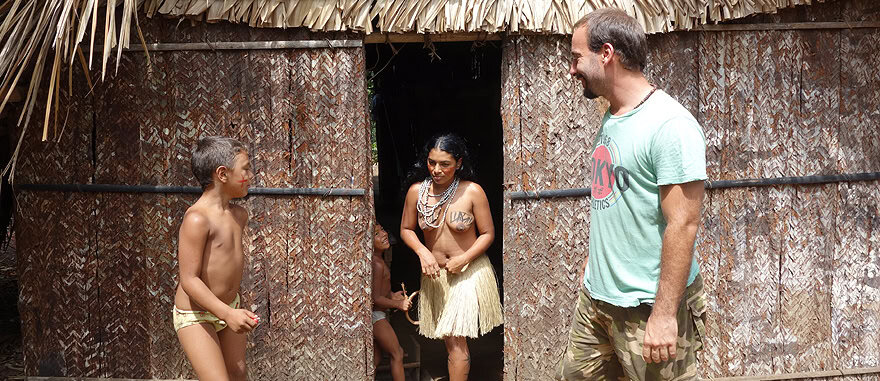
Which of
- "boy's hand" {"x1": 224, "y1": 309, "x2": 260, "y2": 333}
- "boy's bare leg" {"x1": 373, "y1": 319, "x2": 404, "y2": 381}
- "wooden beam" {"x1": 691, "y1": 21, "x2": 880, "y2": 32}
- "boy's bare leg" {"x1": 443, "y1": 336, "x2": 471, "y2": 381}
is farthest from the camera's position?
"boy's bare leg" {"x1": 373, "y1": 319, "x2": 404, "y2": 381}

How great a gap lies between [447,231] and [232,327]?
1.58 m

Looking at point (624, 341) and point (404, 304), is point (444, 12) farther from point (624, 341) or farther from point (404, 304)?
point (624, 341)

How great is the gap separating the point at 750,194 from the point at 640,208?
1.73 metres

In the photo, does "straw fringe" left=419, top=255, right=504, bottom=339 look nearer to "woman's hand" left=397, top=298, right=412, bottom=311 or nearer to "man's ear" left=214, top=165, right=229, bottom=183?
"woman's hand" left=397, top=298, right=412, bottom=311

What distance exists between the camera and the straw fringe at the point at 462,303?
14.8 feet

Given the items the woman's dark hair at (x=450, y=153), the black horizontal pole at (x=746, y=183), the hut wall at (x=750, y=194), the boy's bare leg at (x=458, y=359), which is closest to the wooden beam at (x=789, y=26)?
the hut wall at (x=750, y=194)

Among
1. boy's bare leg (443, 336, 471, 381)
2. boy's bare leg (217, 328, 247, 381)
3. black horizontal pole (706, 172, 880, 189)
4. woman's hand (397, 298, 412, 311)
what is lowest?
boy's bare leg (443, 336, 471, 381)

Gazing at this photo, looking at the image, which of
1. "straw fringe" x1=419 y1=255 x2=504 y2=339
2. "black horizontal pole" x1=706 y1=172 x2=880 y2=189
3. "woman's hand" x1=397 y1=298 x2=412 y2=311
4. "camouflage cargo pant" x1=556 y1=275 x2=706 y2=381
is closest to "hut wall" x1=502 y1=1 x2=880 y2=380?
"black horizontal pole" x1=706 y1=172 x2=880 y2=189

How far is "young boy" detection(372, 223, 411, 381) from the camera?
4.70 metres

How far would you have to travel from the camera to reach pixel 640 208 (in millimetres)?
2762

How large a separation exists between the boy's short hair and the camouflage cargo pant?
1579 mm

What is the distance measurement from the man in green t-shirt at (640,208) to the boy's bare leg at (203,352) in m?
1.62

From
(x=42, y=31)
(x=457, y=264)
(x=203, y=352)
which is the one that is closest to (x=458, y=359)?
(x=457, y=264)

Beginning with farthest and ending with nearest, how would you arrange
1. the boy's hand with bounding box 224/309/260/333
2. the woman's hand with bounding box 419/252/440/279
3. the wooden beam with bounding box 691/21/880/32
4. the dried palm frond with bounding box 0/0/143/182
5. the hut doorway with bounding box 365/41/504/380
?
1. the hut doorway with bounding box 365/41/504/380
2. the woman's hand with bounding box 419/252/440/279
3. the wooden beam with bounding box 691/21/880/32
4. the dried palm frond with bounding box 0/0/143/182
5. the boy's hand with bounding box 224/309/260/333
